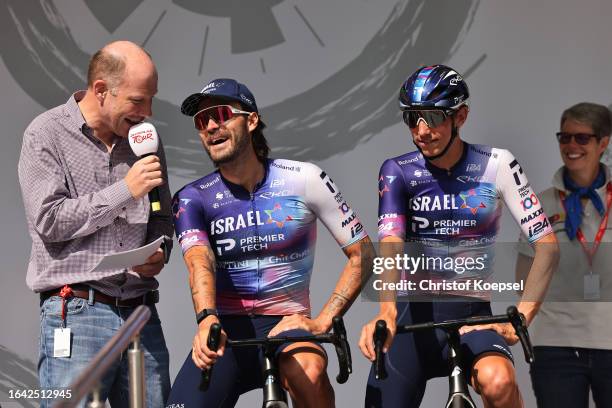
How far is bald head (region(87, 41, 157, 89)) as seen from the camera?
14.2 feet

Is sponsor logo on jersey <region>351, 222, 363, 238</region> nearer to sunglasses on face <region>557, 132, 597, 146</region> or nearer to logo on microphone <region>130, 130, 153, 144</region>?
logo on microphone <region>130, 130, 153, 144</region>

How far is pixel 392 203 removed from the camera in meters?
4.41

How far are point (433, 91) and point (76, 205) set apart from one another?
1.34 metres

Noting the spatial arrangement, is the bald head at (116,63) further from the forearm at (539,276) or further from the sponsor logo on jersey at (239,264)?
the forearm at (539,276)

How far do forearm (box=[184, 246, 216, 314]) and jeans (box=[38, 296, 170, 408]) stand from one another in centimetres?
29

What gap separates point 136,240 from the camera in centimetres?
437

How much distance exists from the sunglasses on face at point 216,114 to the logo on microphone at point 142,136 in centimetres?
26

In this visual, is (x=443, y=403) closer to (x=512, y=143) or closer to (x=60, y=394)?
(x=512, y=143)

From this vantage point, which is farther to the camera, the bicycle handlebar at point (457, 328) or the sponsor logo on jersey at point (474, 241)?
the sponsor logo on jersey at point (474, 241)

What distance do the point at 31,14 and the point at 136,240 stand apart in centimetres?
210

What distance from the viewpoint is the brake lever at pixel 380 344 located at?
12.8 feet

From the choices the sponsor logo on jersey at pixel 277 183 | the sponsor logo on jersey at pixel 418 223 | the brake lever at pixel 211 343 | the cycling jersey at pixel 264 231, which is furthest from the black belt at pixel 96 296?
the sponsor logo on jersey at pixel 418 223

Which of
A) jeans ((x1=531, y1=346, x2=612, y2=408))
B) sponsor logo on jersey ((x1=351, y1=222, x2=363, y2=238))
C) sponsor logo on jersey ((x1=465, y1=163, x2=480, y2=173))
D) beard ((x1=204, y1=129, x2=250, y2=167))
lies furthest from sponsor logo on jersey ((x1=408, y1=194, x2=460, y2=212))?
jeans ((x1=531, y1=346, x2=612, y2=408))

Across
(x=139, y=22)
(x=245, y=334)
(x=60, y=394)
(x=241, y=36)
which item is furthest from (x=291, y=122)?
(x=60, y=394)
